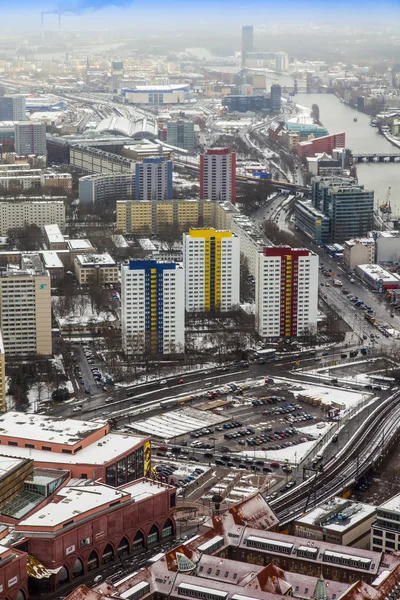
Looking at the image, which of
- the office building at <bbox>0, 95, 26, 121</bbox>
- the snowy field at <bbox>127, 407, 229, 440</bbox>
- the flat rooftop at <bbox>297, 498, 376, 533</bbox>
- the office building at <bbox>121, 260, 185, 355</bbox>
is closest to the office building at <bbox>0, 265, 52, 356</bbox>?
the office building at <bbox>121, 260, 185, 355</bbox>

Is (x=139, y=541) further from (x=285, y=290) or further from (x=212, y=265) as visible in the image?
(x=212, y=265)

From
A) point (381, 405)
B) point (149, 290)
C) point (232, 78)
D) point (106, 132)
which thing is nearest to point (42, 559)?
point (381, 405)

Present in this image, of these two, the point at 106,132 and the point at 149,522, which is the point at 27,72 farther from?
the point at 149,522

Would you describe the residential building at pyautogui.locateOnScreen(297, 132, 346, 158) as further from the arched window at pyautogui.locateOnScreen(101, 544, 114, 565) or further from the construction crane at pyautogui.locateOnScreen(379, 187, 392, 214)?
the arched window at pyautogui.locateOnScreen(101, 544, 114, 565)

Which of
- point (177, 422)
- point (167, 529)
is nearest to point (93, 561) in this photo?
point (167, 529)

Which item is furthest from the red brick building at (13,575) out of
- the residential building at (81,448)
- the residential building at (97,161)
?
the residential building at (97,161)
